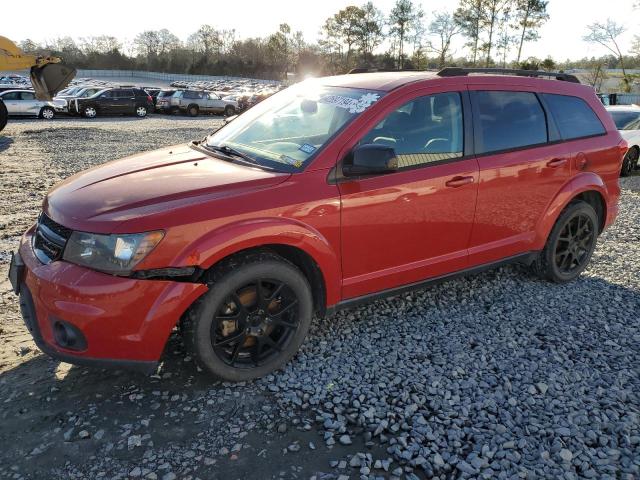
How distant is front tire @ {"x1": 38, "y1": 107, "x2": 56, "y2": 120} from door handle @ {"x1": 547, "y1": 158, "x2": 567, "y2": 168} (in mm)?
24172

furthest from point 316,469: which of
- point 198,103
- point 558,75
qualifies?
point 198,103

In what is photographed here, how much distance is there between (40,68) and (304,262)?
499 inches

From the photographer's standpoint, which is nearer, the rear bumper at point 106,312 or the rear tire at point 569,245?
the rear bumper at point 106,312

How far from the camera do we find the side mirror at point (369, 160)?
3176mm

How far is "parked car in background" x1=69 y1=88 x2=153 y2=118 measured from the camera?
24875 mm

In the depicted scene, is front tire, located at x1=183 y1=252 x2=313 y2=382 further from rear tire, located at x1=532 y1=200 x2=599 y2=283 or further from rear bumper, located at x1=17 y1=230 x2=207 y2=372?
rear tire, located at x1=532 y1=200 x2=599 y2=283

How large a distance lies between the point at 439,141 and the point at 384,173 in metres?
0.62

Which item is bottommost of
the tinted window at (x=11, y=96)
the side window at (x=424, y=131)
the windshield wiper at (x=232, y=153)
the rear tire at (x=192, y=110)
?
the rear tire at (x=192, y=110)

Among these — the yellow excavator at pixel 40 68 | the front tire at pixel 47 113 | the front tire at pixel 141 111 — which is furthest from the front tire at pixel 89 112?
the yellow excavator at pixel 40 68

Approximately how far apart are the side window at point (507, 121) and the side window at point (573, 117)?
7.9 inches

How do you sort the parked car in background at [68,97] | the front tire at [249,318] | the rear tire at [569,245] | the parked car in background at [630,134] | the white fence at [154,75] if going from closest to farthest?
1. the front tire at [249,318]
2. the rear tire at [569,245]
3. the parked car in background at [630,134]
4. the parked car in background at [68,97]
5. the white fence at [154,75]

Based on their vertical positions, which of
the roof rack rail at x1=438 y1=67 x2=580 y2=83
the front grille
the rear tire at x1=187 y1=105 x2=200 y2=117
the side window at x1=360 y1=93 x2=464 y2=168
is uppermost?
the roof rack rail at x1=438 y1=67 x2=580 y2=83

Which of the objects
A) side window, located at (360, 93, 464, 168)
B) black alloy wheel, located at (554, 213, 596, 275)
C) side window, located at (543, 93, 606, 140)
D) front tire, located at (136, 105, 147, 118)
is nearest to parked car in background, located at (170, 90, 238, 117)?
front tire, located at (136, 105, 147, 118)

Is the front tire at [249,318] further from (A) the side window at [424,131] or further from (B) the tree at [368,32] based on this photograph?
(B) the tree at [368,32]
